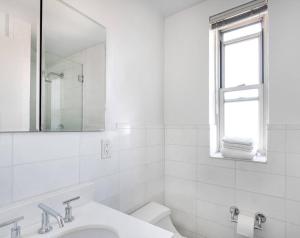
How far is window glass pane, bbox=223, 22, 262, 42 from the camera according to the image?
1.62m

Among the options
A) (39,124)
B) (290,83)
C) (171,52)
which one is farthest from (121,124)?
(290,83)

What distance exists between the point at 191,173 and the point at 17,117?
1.39 metres

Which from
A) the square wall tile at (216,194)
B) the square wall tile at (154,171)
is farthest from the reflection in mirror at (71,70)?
the square wall tile at (216,194)

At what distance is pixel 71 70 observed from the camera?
1.19 metres

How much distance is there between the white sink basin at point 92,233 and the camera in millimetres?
915

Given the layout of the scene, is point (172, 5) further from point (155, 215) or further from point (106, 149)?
point (155, 215)

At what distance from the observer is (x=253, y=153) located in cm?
146

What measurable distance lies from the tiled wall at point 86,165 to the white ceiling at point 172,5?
1.13m

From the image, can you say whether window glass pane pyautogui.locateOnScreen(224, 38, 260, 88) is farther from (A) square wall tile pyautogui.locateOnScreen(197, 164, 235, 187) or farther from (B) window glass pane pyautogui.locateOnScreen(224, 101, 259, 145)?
(A) square wall tile pyautogui.locateOnScreen(197, 164, 235, 187)

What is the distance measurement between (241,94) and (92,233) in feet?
4.97

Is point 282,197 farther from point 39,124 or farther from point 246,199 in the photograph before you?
point 39,124

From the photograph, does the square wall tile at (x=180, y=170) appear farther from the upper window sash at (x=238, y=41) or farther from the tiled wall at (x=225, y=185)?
the upper window sash at (x=238, y=41)

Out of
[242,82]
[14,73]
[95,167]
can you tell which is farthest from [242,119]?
[14,73]

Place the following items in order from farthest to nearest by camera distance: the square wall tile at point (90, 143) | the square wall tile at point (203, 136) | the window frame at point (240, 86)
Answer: the square wall tile at point (203, 136) → the window frame at point (240, 86) → the square wall tile at point (90, 143)
